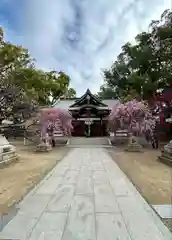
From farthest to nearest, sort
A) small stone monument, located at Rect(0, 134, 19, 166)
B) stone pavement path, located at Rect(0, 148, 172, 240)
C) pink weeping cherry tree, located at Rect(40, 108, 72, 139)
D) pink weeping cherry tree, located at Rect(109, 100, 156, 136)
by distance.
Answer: pink weeping cherry tree, located at Rect(40, 108, 72, 139)
pink weeping cherry tree, located at Rect(109, 100, 156, 136)
small stone monument, located at Rect(0, 134, 19, 166)
stone pavement path, located at Rect(0, 148, 172, 240)

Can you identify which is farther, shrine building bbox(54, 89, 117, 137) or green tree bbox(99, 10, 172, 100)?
shrine building bbox(54, 89, 117, 137)

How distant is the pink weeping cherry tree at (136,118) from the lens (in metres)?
19.2

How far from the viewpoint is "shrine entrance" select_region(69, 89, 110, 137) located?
30.5 metres

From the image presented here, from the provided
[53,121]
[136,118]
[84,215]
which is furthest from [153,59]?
[84,215]

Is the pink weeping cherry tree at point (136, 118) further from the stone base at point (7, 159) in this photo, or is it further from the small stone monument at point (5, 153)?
the small stone monument at point (5, 153)

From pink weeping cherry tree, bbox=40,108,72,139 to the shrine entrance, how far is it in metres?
8.74

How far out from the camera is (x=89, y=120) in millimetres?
30344

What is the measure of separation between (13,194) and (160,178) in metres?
4.50

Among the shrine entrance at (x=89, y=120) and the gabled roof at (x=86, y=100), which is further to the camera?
the gabled roof at (x=86, y=100)

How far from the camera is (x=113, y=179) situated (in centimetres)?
742

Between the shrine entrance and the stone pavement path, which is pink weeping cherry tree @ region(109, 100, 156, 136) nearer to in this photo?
the shrine entrance

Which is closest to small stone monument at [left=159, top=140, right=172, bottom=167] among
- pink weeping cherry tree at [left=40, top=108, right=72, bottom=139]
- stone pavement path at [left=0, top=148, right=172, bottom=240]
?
stone pavement path at [left=0, top=148, right=172, bottom=240]

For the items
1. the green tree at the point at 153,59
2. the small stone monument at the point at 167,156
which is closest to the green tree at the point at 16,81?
the small stone monument at the point at 167,156

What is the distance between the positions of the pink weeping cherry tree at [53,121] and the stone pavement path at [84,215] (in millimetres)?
13070
